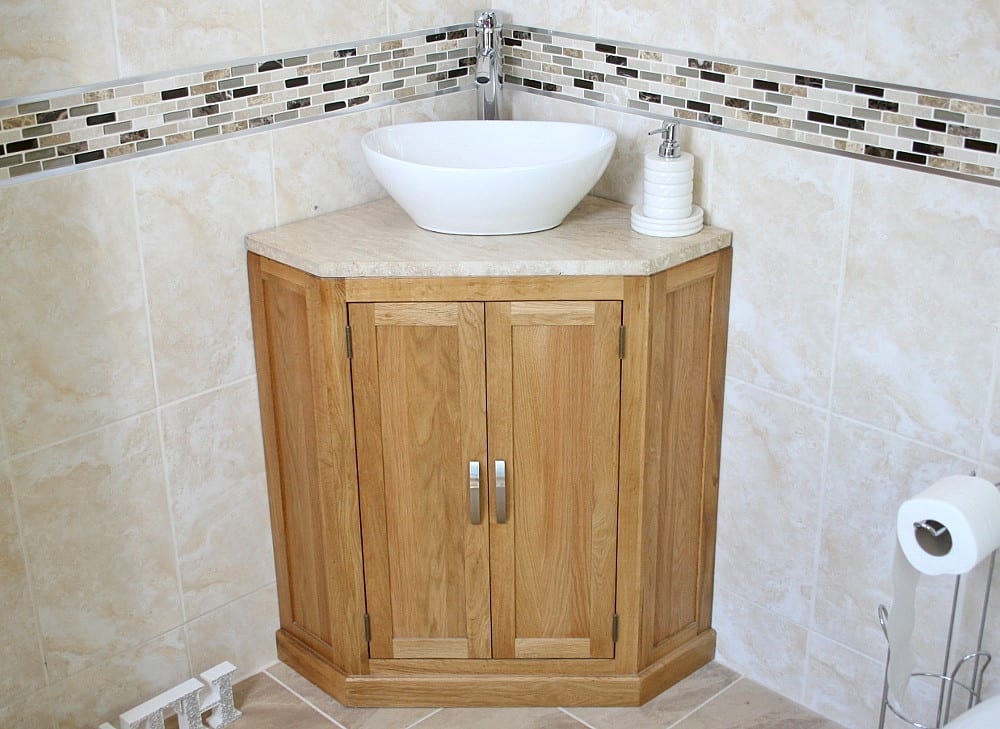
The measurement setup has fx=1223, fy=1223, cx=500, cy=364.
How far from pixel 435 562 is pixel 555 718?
0.39 m

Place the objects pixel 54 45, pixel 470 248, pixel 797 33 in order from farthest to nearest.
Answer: pixel 470 248
pixel 797 33
pixel 54 45

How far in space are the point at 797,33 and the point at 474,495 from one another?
986mm

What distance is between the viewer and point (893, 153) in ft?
6.47

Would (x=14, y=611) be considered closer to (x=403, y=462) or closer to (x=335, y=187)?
(x=403, y=462)

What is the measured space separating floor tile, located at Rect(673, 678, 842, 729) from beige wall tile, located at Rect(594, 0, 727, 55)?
1252mm

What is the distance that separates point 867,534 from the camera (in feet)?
7.19

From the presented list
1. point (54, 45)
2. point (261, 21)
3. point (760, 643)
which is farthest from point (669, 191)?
point (54, 45)

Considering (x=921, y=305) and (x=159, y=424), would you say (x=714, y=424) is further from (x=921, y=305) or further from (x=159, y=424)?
(x=159, y=424)

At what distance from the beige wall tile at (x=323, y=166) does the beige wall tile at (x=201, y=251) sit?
37 millimetres

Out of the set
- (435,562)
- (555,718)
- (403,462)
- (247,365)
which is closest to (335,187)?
(247,365)

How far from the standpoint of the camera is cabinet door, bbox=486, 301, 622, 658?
2.15m

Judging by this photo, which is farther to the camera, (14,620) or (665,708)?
(665,708)

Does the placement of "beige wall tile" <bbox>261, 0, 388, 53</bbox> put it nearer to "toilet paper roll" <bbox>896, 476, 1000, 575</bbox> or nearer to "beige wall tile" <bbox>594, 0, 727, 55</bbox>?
"beige wall tile" <bbox>594, 0, 727, 55</bbox>

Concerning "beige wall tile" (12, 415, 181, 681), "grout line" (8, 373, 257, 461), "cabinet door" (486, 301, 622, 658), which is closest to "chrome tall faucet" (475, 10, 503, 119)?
"cabinet door" (486, 301, 622, 658)
